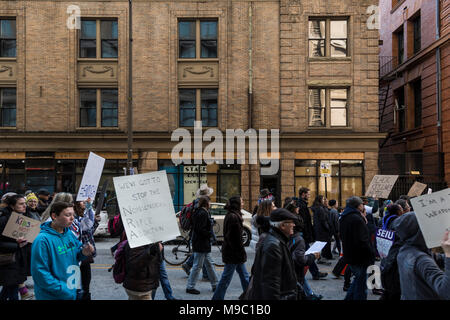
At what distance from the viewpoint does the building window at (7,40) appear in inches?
787

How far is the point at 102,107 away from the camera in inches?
787

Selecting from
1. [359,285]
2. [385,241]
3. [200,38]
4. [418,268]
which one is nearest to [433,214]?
[418,268]

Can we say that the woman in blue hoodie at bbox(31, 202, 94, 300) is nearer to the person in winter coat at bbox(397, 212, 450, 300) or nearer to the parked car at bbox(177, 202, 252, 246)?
the person in winter coat at bbox(397, 212, 450, 300)

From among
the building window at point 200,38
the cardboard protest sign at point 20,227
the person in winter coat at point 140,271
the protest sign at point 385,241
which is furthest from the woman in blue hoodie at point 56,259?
→ the building window at point 200,38

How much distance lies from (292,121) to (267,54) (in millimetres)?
3598

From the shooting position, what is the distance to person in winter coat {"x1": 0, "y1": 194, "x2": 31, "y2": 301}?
572 centimetres

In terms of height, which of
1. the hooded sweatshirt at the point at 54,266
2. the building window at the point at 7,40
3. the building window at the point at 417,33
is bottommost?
the hooded sweatshirt at the point at 54,266

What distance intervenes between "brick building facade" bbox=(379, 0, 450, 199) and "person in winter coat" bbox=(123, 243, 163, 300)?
17.9 metres

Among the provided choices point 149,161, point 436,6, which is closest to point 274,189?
point 149,161

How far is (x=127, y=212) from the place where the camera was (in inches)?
172

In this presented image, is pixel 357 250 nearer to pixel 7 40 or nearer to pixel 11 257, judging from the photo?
pixel 11 257

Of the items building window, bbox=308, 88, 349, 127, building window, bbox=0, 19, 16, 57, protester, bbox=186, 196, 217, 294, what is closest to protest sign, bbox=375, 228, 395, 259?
protester, bbox=186, 196, 217, 294

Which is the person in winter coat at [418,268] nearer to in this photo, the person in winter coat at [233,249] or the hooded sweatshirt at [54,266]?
the hooded sweatshirt at [54,266]

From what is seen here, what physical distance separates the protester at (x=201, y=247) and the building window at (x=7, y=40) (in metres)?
17.2
